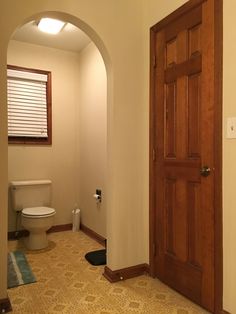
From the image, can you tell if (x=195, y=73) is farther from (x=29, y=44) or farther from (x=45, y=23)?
(x=29, y=44)

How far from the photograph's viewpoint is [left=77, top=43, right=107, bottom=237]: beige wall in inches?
127

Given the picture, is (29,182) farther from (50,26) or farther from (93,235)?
(50,26)

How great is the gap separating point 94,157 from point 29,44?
178 centimetres

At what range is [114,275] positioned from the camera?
226 centimetres

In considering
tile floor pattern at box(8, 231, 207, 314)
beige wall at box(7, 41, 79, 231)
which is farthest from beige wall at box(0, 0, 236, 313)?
beige wall at box(7, 41, 79, 231)

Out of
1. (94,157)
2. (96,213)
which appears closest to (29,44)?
(94,157)

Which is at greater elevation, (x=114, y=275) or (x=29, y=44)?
(x=29, y=44)

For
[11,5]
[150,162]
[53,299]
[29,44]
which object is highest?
[29,44]

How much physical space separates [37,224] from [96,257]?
770mm

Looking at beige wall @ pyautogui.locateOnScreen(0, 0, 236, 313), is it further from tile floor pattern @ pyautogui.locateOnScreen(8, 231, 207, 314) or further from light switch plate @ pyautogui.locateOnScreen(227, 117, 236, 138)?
light switch plate @ pyautogui.locateOnScreen(227, 117, 236, 138)

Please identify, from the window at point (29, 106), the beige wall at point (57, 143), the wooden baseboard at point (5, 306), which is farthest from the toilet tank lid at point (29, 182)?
the wooden baseboard at point (5, 306)

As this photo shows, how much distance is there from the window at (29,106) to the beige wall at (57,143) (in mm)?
84

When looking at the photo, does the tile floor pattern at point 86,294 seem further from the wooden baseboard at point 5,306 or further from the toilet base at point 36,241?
the toilet base at point 36,241

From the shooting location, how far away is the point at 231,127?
1646mm
